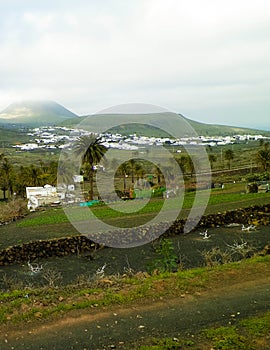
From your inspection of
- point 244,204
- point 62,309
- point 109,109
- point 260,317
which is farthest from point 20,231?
point 260,317

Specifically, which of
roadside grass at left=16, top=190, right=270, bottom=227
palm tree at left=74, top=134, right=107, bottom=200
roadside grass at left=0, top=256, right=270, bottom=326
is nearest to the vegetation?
roadside grass at left=0, top=256, right=270, bottom=326

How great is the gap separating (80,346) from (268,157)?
62.0m

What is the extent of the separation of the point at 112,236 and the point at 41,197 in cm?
3323

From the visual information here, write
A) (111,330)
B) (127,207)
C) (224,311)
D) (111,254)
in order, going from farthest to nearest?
(127,207) < (111,254) < (224,311) < (111,330)

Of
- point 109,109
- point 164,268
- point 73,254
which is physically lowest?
point 73,254

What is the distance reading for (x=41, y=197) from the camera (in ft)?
179

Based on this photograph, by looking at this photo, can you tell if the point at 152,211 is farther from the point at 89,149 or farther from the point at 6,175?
the point at 6,175

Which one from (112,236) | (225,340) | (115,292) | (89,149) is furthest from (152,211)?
(225,340)

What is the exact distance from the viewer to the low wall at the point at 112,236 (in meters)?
21.4

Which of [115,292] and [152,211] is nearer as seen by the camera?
[115,292]

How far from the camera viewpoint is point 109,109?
61.3ft

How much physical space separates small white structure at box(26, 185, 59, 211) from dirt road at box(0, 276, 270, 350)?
Result: 45050 mm

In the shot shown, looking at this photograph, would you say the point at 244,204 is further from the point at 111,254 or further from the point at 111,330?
the point at 111,330

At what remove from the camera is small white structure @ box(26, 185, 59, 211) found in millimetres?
52969
